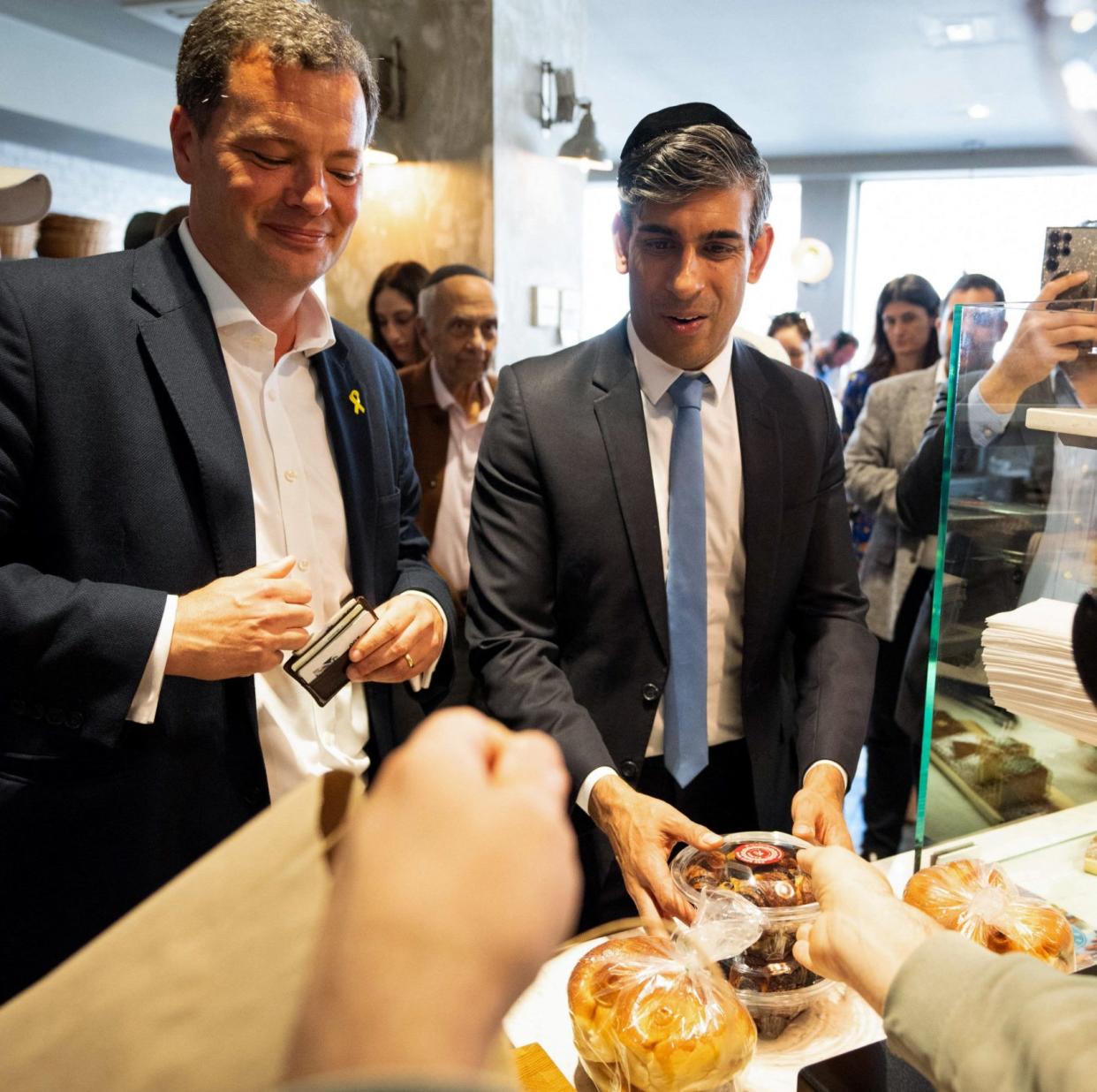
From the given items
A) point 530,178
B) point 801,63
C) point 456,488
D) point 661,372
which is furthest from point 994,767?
point 801,63

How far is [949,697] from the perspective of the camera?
3.95ft

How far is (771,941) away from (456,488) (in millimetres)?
2070

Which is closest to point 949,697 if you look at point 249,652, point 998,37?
point 249,652

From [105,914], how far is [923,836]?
1098 mm

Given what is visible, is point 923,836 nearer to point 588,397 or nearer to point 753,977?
point 753,977

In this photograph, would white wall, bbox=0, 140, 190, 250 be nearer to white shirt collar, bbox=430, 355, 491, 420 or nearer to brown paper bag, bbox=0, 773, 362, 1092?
white shirt collar, bbox=430, 355, 491, 420

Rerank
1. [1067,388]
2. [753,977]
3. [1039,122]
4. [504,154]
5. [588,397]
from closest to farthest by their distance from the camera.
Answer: [753,977] < [1067,388] < [588,397] < [504,154] < [1039,122]

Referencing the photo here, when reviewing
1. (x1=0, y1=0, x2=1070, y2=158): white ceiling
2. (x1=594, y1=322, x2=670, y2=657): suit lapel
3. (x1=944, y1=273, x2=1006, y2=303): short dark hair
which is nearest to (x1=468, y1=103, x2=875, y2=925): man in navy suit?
(x1=594, y1=322, x2=670, y2=657): suit lapel

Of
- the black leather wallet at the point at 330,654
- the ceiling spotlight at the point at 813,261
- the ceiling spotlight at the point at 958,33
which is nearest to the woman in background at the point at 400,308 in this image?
the black leather wallet at the point at 330,654

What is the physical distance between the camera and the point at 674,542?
1.54 m

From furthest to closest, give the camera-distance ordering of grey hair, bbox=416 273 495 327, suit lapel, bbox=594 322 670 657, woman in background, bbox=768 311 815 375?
woman in background, bbox=768 311 815 375 → grey hair, bbox=416 273 495 327 → suit lapel, bbox=594 322 670 657

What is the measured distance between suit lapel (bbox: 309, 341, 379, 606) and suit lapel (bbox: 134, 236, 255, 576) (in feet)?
0.63

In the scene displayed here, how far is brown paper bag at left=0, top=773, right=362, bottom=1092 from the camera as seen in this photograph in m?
0.41

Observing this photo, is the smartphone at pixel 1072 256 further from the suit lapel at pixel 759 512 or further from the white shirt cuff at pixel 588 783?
the white shirt cuff at pixel 588 783
